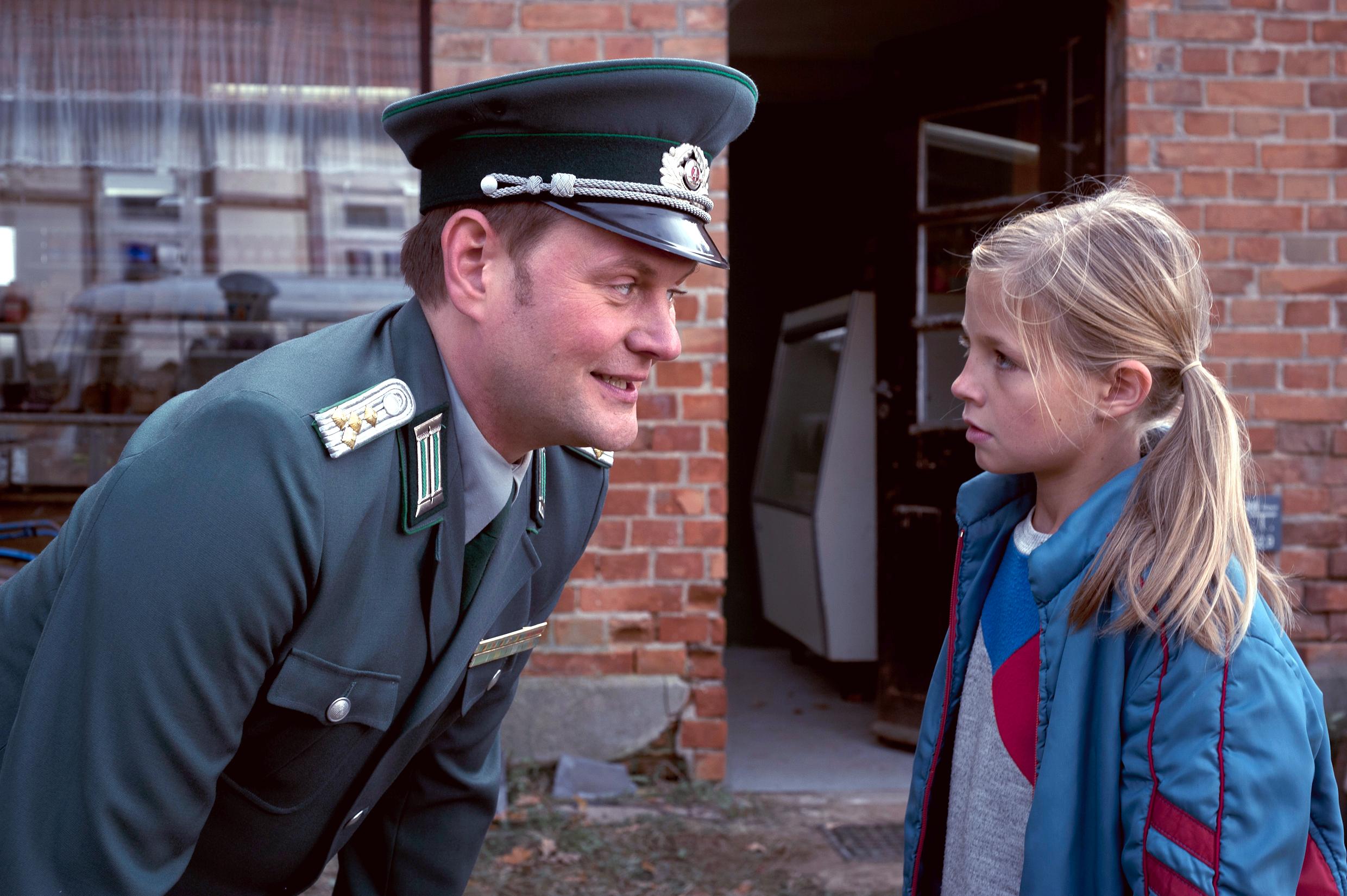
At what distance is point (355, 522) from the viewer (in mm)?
1286

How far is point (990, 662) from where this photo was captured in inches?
67.8

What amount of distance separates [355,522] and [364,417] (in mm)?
122

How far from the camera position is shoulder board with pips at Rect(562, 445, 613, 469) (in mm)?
1823

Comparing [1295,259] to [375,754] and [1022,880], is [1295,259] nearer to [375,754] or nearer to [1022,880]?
[1022,880]

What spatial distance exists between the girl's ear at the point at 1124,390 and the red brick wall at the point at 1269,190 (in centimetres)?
224

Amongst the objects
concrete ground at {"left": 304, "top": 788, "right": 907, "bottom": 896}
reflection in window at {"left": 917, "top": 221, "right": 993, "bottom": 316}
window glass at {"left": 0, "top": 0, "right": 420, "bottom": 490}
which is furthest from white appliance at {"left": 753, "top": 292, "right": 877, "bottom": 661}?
window glass at {"left": 0, "top": 0, "right": 420, "bottom": 490}

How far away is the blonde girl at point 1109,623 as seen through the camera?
4.33ft

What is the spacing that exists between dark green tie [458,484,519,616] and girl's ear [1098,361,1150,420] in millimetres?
855

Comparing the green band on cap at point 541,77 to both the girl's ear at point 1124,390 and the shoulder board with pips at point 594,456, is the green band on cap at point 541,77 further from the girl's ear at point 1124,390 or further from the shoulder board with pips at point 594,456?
the girl's ear at point 1124,390

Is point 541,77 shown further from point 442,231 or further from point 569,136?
point 442,231

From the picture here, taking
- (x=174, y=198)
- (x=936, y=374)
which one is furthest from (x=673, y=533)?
(x=174, y=198)

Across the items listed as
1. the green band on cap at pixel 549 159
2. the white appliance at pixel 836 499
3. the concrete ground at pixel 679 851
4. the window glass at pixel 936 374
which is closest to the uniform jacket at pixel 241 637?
the green band on cap at pixel 549 159

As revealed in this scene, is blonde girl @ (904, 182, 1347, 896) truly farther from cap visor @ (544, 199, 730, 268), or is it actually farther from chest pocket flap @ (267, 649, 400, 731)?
chest pocket flap @ (267, 649, 400, 731)

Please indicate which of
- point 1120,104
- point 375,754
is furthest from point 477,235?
point 1120,104
